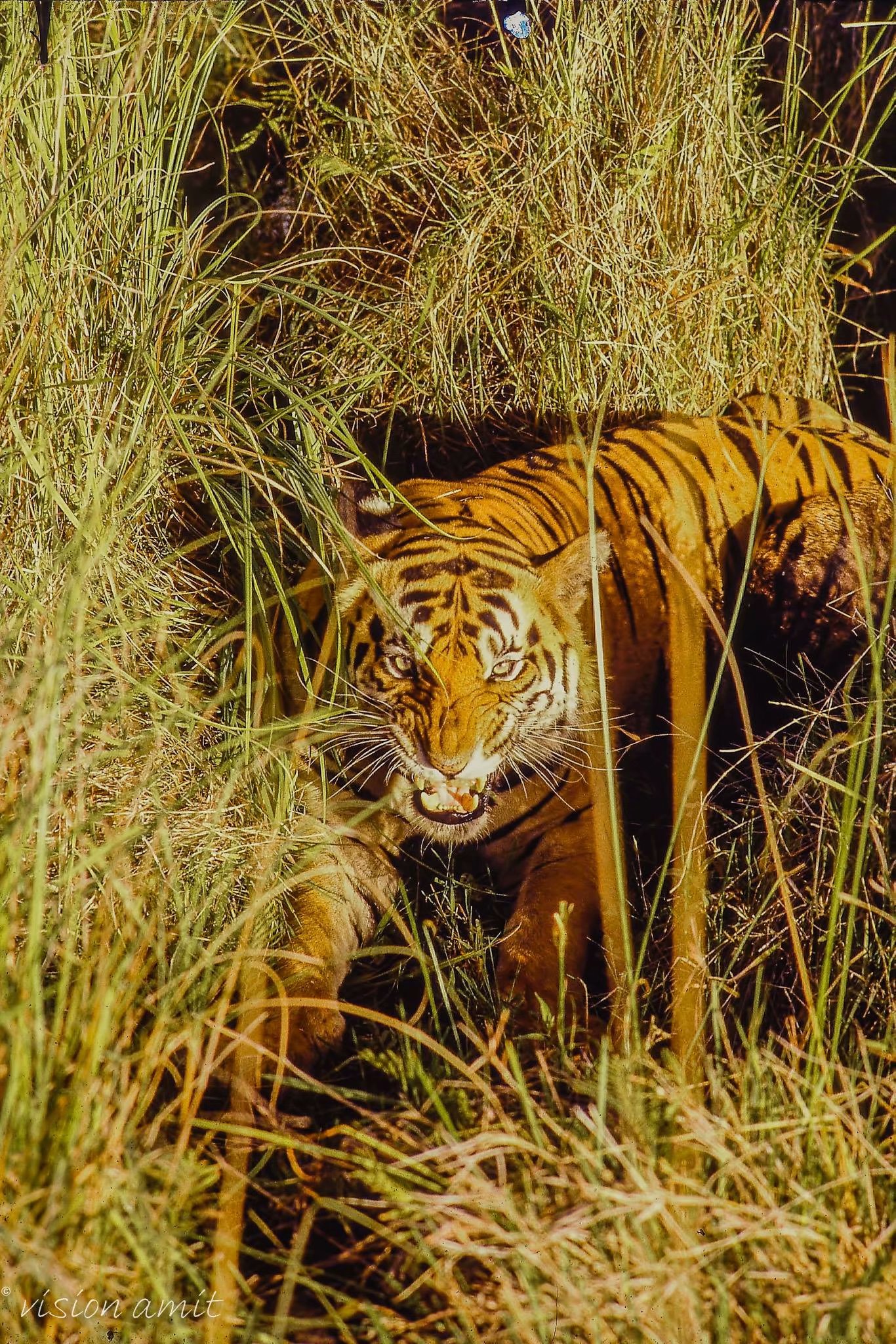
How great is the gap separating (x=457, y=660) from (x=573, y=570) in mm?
395

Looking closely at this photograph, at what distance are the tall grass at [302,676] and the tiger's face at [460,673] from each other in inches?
9.4

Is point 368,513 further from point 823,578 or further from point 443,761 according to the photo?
point 823,578

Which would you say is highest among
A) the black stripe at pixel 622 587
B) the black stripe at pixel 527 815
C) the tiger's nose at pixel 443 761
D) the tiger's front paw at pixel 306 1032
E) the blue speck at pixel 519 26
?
the blue speck at pixel 519 26

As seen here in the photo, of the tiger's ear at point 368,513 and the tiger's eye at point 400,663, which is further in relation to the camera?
the tiger's ear at point 368,513

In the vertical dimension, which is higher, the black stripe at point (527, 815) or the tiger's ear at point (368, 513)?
the tiger's ear at point (368, 513)

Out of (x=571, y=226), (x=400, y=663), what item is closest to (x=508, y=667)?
(x=400, y=663)

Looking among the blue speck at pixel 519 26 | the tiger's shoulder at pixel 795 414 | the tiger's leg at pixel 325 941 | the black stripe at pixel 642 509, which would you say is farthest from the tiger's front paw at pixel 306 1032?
the blue speck at pixel 519 26

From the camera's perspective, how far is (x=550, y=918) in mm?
2977

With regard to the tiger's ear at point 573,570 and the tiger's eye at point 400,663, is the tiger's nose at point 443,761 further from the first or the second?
the tiger's ear at point 573,570

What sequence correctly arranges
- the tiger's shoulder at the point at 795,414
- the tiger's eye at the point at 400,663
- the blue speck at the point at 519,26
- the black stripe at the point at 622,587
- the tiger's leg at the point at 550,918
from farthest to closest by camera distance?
the blue speck at the point at 519,26 → the tiger's shoulder at the point at 795,414 → the black stripe at the point at 622,587 → the tiger's eye at the point at 400,663 → the tiger's leg at the point at 550,918

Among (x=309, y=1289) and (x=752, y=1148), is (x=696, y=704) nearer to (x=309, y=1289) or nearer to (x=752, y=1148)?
(x=752, y=1148)

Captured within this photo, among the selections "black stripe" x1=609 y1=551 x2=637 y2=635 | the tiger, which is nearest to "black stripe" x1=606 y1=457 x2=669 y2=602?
the tiger

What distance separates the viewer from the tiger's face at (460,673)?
2.92m

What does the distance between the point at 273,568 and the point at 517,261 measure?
1.68m
